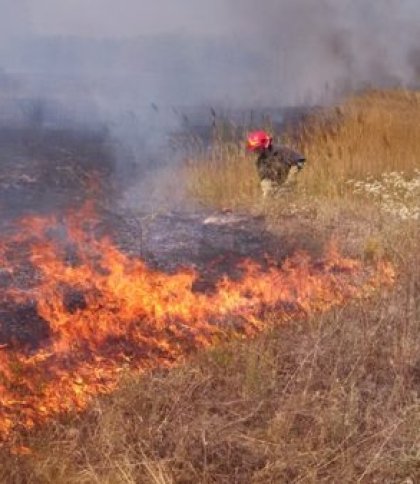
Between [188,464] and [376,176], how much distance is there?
615 cm

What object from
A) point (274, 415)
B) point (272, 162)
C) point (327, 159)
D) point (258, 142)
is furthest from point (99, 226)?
point (274, 415)

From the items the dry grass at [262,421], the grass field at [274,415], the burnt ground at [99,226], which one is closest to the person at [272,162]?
the burnt ground at [99,226]

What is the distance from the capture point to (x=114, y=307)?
4.37m

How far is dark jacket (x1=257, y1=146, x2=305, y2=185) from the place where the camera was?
24.0 ft

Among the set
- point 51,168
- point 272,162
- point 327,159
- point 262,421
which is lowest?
point 51,168

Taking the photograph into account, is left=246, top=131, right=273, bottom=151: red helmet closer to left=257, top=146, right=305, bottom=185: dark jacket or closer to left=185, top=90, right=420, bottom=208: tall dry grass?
left=257, top=146, right=305, bottom=185: dark jacket

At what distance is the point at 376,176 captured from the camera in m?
8.38

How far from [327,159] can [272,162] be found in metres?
1.46

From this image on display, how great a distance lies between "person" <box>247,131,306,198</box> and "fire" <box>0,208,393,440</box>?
1729 millimetres

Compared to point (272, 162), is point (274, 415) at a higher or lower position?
lower

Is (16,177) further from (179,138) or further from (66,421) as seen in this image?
(66,421)

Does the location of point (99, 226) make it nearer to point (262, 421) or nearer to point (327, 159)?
point (327, 159)

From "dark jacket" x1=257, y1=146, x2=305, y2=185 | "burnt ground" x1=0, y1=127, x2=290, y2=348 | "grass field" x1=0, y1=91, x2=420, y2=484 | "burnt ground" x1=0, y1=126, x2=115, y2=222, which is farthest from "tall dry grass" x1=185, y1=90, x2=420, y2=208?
"grass field" x1=0, y1=91, x2=420, y2=484

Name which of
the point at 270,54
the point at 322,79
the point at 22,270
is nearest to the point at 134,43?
the point at 270,54
